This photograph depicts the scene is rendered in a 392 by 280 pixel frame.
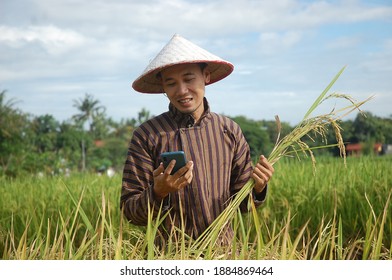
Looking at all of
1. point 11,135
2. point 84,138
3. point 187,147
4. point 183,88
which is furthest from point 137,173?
point 84,138

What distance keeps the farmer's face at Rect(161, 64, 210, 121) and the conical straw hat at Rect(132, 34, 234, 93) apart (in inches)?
1.8

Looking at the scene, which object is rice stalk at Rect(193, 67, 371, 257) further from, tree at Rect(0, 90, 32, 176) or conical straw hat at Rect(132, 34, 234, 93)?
tree at Rect(0, 90, 32, 176)

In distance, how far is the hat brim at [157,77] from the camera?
1.91 m

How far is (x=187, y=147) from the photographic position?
1845 millimetres

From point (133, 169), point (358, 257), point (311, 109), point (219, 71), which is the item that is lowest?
point (358, 257)

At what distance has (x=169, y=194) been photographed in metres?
1.79

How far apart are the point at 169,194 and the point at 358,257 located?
1682 millimetres

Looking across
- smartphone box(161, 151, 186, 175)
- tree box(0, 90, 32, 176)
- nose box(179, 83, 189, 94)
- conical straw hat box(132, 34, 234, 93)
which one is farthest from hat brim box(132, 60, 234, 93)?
tree box(0, 90, 32, 176)

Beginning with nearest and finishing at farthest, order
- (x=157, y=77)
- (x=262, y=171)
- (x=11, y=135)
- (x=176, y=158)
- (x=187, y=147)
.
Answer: (x=176, y=158) < (x=262, y=171) < (x=187, y=147) < (x=157, y=77) < (x=11, y=135)

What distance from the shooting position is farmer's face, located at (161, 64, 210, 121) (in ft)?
5.84

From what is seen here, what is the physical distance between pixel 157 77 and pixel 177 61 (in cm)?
24

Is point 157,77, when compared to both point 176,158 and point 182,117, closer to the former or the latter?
point 182,117
